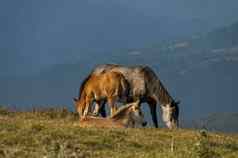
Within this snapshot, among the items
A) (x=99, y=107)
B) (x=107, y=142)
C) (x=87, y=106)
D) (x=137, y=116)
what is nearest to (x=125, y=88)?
(x=99, y=107)

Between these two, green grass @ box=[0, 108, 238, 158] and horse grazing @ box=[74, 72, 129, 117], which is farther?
horse grazing @ box=[74, 72, 129, 117]

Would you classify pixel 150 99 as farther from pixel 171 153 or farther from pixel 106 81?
pixel 171 153

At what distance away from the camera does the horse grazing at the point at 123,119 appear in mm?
28309

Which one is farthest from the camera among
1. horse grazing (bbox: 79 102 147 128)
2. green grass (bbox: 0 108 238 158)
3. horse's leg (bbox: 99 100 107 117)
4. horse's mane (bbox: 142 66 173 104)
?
horse's mane (bbox: 142 66 173 104)

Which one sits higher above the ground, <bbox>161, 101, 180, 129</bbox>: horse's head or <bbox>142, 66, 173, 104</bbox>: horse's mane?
<bbox>142, 66, 173, 104</bbox>: horse's mane

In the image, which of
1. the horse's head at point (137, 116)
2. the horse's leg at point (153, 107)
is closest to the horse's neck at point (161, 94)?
the horse's leg at point (153, 107)

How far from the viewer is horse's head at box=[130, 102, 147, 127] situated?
31.3 metres

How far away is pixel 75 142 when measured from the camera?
21.7 metres

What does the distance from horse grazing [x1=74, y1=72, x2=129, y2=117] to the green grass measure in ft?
26.6

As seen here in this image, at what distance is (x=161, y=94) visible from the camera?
121 ft

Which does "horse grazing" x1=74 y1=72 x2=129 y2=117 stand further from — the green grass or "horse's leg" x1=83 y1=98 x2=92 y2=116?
the green grass

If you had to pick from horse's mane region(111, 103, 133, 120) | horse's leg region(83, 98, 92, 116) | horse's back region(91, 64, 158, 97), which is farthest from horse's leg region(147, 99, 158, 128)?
horse's mane region(111, 103, 133, 120)

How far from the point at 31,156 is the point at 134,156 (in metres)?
2.05

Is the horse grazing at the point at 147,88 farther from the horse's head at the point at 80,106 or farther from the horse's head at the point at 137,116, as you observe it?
the horse's head at the point at 137,116
